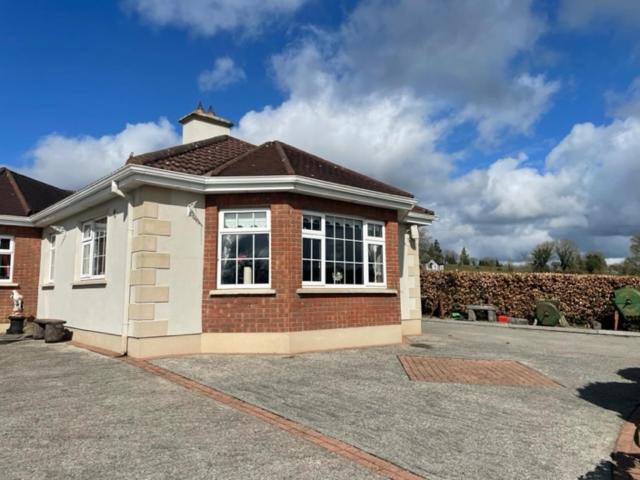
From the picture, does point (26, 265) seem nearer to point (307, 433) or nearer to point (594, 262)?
point (307, 433)

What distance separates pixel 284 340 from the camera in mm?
9430

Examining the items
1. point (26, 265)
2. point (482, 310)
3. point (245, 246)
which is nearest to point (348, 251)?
point (245, 246)

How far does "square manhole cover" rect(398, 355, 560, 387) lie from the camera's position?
24.4 feet

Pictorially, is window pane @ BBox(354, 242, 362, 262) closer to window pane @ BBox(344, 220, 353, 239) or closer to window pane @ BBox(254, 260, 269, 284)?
window pane @ BBox(344, 220, 353, 239)

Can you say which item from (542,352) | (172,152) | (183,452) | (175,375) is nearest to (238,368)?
(175,375)

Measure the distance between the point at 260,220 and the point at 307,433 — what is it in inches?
228

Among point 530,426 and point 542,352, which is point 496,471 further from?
point 542,352

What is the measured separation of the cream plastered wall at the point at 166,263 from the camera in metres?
8.95

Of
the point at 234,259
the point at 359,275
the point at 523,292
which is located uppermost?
the point at 234,259

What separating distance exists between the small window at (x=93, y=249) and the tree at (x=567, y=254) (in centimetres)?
4456

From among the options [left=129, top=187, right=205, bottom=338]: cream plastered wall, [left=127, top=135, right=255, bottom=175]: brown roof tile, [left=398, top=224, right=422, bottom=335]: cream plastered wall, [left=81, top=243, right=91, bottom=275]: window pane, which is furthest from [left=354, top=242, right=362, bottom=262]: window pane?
[left=81, top=243, right=91, bottom=275]: window pane

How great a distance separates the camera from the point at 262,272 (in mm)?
9766

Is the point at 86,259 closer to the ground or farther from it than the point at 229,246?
closer to the ground

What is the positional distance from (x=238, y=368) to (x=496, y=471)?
500cm
